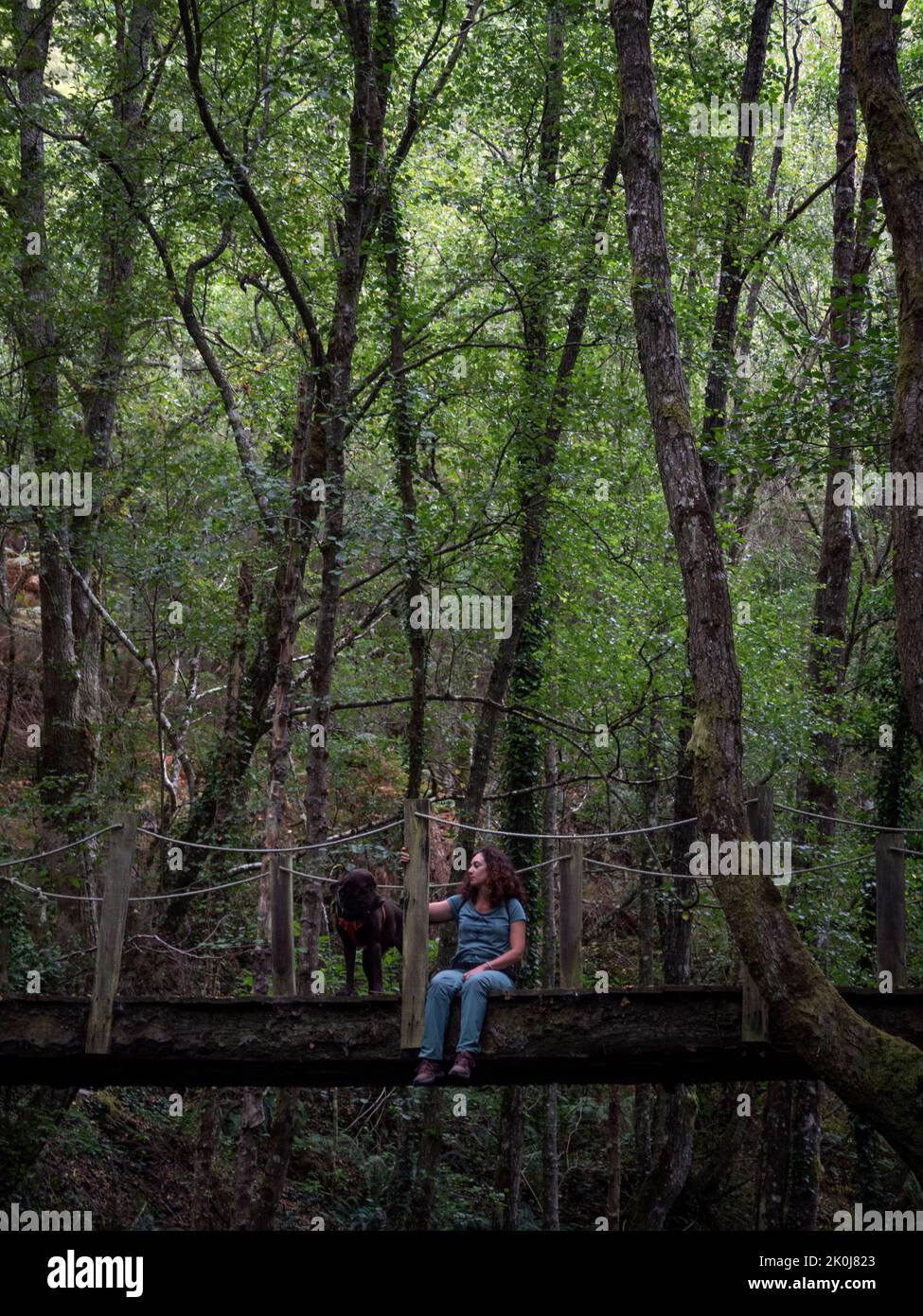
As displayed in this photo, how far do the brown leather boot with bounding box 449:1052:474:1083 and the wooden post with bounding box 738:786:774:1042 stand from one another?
1.45 m

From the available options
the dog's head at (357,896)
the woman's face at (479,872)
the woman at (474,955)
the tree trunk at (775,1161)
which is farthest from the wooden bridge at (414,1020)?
the tree trunk at (775,1161)

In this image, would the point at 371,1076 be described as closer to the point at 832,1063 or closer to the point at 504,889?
the point at 504,889

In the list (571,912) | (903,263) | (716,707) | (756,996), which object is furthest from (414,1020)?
(903,263)

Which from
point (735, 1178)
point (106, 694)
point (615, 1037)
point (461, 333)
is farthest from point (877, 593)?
point (106, 694)

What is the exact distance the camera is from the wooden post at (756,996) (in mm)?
6113

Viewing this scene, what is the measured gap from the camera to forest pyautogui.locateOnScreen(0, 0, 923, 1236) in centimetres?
779

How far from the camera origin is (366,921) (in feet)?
24.0

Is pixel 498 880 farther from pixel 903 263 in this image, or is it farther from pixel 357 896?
pixel 903 263

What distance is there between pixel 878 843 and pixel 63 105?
30.3 feet

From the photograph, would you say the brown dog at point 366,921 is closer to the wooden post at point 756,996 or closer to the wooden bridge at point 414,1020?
the wooden bridge at point 414,1020

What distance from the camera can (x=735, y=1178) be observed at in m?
13.2

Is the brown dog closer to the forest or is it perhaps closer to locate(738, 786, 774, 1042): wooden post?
the forest

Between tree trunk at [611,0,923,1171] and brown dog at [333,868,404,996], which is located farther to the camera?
brown dog at [333,868,404,996]

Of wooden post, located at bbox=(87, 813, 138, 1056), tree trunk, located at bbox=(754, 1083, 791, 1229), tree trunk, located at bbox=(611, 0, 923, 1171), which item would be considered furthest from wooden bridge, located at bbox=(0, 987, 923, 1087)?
tree trunk, located at bbox=(754, 1083, 791, 1229)
